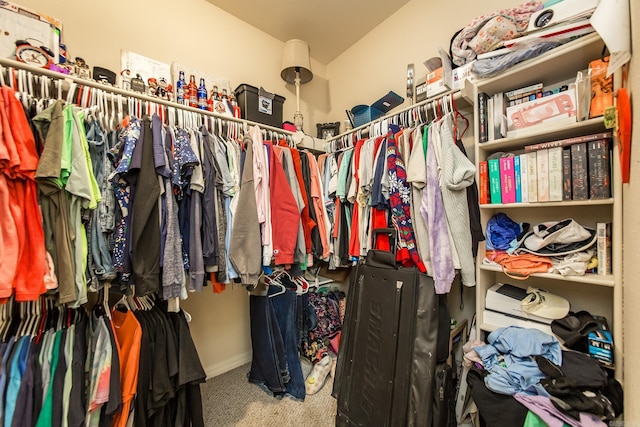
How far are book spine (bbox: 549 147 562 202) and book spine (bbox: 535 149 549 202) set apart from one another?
1 centimetres

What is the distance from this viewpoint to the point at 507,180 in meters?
1.22

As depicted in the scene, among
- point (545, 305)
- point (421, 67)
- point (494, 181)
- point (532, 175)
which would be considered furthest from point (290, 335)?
point (421, 67)

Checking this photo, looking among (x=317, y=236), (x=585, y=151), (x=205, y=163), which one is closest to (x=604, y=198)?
(x=585, y=151)

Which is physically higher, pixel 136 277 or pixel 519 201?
pixel 519 201

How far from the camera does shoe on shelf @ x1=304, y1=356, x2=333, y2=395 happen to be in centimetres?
174

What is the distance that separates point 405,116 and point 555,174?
834 mm

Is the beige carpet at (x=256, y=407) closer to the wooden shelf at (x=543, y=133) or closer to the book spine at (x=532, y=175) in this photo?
the book spine at (x=532, y=175)

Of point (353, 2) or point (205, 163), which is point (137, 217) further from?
point (353, 2)

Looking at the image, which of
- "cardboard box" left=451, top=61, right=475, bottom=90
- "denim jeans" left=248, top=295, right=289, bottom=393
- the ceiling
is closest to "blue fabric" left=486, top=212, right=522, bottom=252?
"cardboard box" left=451, top=61, right=475, bottom=90

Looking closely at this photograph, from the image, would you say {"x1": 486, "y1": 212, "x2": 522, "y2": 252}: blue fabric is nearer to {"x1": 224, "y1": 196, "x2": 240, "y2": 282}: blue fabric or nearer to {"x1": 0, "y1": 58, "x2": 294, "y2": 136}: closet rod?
{"x1": 224, "y1": 196, "x2": 240, "y2": 282}: blue fabric

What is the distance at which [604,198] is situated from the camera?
3.21 ft

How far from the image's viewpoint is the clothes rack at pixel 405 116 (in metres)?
1.38

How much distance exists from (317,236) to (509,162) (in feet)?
3.74

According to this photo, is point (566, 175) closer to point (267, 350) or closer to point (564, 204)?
point (564, 204)
